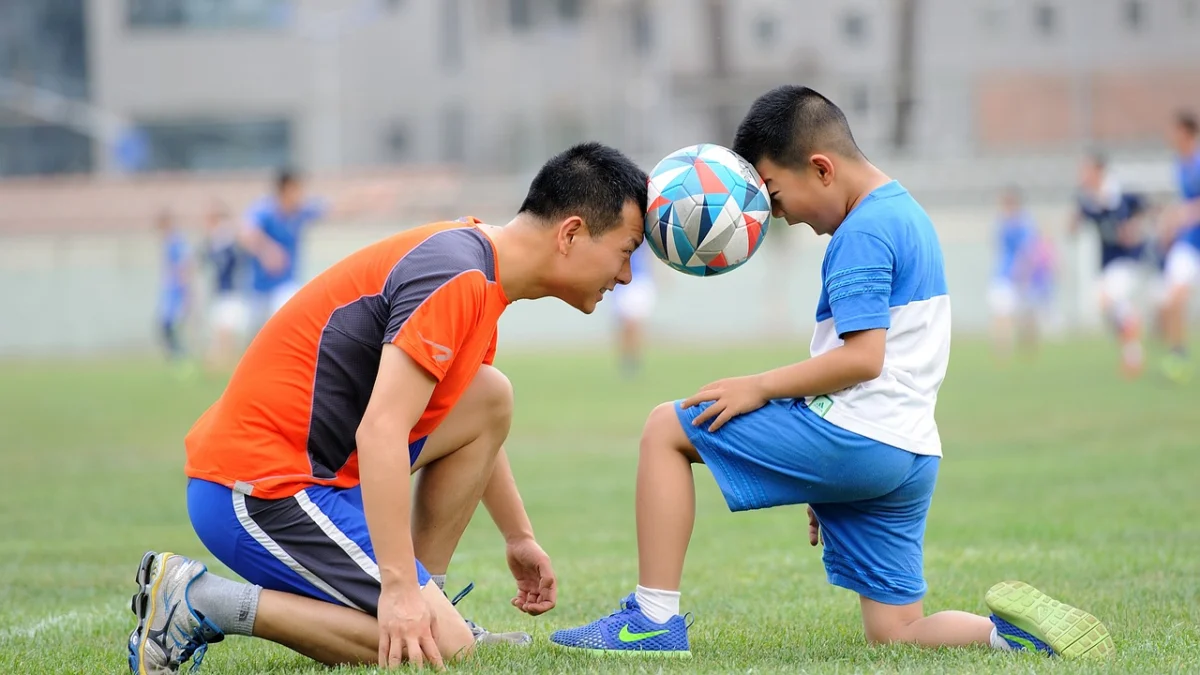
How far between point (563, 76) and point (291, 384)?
3441 centimetres

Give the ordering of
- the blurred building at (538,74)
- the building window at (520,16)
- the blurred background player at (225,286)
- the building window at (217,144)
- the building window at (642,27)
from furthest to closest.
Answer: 1. the building window at (520,16)
2. the building window at (217,144)
3. the building window at (642,27)
4. the blurred building at (538,74)
5. the blurred background player at (225,286)

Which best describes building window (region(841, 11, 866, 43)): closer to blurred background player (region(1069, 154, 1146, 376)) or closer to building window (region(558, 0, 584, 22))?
building window (region(558, 0, 584, 22))

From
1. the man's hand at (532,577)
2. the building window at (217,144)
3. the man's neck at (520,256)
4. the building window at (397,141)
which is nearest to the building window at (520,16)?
the building window at (397,141)

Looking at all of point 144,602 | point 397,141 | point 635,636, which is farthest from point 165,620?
point 397,141

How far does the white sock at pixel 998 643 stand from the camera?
3760 millimetres

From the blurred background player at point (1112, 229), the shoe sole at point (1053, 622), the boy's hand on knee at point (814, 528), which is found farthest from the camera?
the blurred background player at point (1112, 229)

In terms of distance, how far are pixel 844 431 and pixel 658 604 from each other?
69 centimetres

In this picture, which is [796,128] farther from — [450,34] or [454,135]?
[450,34]

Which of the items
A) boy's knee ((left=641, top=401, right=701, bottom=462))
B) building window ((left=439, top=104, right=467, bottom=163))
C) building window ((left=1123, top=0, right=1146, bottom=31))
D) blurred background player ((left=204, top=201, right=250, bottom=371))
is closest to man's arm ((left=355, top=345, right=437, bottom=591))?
boy's knee ((left=641, top=401, right=701, bottom=462))

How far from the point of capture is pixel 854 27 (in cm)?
3538

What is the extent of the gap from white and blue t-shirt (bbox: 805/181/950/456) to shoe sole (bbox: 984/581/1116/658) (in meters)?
0.44

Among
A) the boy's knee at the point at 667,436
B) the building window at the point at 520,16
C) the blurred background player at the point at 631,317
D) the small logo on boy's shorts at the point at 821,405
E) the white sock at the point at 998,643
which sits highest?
the building window at the point at 520,16

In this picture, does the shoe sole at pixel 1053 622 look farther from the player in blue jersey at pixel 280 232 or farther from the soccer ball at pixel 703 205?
the player in blue jersey at pixel 280 232

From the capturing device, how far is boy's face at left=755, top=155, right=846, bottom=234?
386 cm
